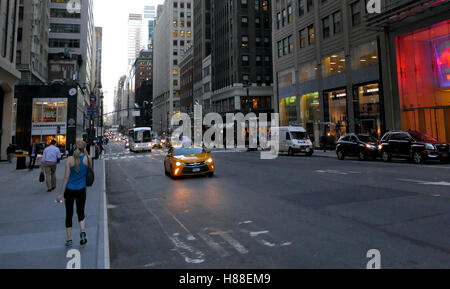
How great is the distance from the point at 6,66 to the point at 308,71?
31.9 metres

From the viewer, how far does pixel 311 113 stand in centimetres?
3706

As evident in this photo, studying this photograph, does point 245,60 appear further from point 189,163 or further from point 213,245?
point 213,245

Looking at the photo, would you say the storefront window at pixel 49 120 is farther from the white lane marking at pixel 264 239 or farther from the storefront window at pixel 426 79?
the white lane marking at pixel 264 239

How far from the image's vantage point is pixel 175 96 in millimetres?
119438

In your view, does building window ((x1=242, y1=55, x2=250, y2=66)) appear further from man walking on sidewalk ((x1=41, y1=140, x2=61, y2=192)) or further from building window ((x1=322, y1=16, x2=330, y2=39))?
man walking on sidewalk ((x1=41, y1=140, x2=61, y2=192))

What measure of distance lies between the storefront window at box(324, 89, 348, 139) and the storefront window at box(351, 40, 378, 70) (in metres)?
3.13

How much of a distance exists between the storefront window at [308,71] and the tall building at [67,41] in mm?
53872

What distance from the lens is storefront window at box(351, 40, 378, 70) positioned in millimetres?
27781

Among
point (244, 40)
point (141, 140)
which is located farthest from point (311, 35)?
point (141, 140)

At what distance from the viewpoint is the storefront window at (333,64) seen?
31.9 m

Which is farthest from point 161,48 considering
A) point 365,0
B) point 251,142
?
point 365,0

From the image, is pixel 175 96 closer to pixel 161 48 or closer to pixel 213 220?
pixel 161 48

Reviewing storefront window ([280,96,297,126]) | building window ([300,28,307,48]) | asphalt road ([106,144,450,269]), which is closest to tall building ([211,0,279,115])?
storefront window ([280,96,297,126])
